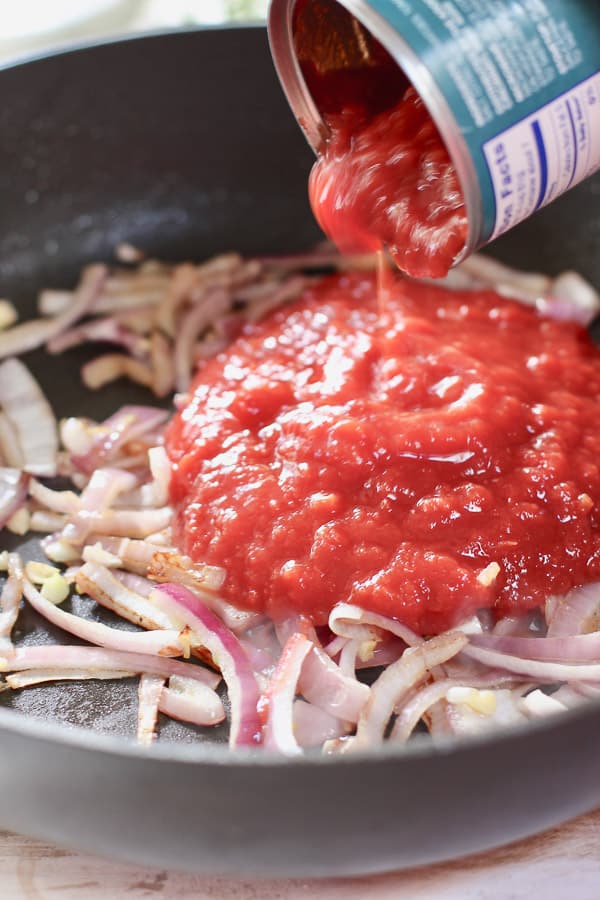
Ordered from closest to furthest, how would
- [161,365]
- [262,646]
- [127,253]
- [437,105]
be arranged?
[437,105], [262,646], [161,365], [127,253]

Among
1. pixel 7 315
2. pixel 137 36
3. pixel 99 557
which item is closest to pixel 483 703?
pixel 99 557

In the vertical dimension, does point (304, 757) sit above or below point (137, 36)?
below

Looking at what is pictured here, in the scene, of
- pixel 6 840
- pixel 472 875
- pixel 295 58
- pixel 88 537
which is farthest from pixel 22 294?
pixel 472 875

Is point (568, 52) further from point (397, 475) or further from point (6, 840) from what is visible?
point (6, 840)

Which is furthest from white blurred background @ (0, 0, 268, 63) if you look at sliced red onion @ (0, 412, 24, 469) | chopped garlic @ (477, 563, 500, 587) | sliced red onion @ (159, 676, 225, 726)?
sliced red onion @ (159, 676, 225, 726)

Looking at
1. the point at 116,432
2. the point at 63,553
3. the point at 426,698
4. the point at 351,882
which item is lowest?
the point at 351,882

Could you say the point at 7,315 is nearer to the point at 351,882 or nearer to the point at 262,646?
the point at 262,646

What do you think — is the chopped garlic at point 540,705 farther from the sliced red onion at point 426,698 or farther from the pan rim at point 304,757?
the pan rim at point 304,757
